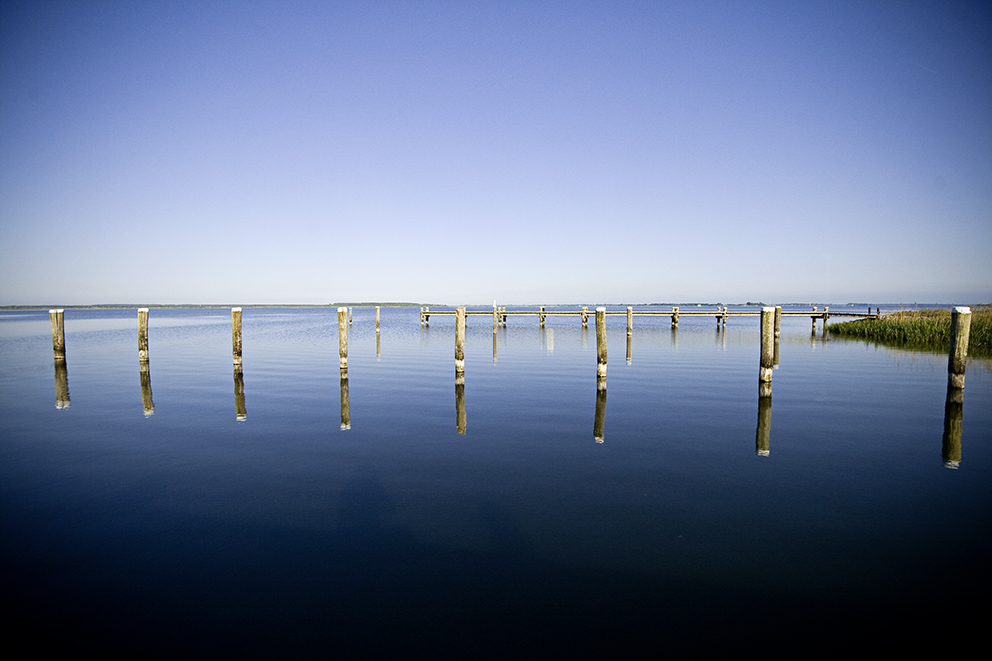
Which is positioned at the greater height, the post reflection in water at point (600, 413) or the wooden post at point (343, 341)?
the wooden post at point (343, 341)

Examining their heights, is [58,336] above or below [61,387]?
above

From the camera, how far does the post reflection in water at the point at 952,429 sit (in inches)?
355

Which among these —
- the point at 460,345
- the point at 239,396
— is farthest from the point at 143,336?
the point at 460,345

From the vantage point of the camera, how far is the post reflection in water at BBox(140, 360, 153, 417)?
13.2m

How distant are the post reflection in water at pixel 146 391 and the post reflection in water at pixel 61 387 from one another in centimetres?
173

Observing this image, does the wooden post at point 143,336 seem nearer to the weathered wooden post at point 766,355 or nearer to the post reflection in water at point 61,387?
the post reflection in water at point 61,387

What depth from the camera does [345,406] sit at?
1341cm

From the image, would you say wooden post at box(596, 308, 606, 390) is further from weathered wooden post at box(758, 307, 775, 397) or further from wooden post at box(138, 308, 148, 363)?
wooden post at box(138, 308, 148, 363)

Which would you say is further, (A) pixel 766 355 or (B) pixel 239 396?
(B) pixel 239 396

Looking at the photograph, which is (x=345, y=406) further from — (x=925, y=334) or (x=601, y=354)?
(x=925, y=334)

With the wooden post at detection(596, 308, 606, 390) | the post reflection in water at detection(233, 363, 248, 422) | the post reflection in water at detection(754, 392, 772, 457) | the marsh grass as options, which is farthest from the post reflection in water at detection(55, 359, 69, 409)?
the marsh grass

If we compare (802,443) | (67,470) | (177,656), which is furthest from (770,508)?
(67,470)

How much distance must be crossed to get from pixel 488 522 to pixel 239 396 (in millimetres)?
10970

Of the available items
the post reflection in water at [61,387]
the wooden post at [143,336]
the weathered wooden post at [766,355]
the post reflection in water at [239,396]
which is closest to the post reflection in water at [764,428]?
the weathered wooden post at [766,355]
